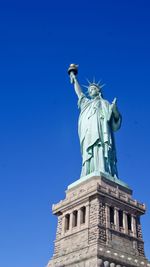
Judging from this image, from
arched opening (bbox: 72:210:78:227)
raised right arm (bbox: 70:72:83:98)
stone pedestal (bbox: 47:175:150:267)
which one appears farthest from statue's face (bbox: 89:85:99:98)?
arched opening (bbox: 72:210:78:227)

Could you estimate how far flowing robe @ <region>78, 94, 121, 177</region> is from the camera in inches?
1276

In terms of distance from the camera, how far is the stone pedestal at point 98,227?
26.4 meters

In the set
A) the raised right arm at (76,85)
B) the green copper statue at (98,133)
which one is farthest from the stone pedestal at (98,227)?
the raised right arm at (76,85)

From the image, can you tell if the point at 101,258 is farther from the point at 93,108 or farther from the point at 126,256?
the point at 93,108

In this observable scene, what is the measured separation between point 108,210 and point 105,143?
6320 millimetres

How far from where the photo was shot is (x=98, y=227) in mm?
27297

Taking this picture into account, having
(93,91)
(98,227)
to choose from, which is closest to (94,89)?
(93,91)

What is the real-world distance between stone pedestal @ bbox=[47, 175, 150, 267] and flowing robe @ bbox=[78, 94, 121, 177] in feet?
6.46

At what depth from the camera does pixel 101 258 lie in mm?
25375

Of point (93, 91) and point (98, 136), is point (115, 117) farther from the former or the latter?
point (93, 91)

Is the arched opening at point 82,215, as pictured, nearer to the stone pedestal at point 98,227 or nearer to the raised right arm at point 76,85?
the stone pedestal at point 98,227

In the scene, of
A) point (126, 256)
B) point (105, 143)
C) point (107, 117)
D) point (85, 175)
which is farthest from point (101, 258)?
point (107, 117)

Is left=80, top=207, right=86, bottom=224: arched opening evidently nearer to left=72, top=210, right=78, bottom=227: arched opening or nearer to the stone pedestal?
the stone pedestal

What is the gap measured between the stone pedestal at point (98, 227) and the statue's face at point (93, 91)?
384 inches
